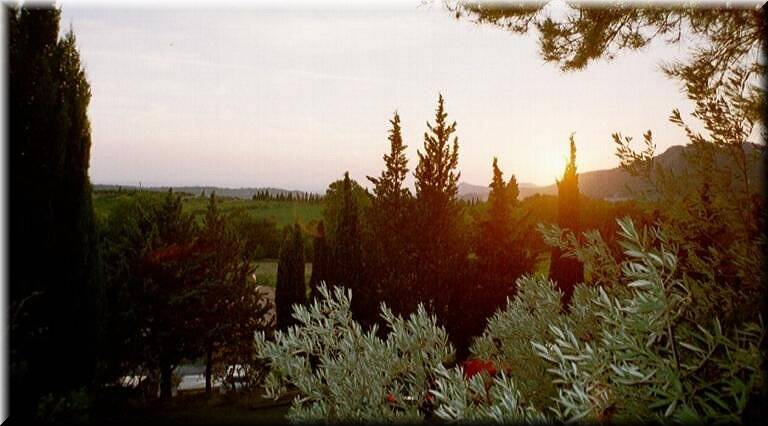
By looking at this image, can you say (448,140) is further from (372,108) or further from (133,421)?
(133,421)

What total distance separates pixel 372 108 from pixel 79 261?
3.41 meters

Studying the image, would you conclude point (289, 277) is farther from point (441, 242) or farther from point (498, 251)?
point (498, 251)

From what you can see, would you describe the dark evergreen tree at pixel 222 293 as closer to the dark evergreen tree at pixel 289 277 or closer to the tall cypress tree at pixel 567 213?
Result: the dark evergreen tree at pixel 289 277

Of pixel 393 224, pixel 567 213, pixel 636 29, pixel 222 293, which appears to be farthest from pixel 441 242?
pixel 636 29

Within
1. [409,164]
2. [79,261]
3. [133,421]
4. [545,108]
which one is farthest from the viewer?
[409,164]

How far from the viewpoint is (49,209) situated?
5988 mm

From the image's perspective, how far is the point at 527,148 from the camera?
19.1ft

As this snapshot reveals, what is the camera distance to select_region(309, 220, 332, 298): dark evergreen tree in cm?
1216

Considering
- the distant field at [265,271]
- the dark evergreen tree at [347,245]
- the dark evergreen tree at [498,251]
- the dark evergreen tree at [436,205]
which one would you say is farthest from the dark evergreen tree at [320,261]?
the dark evergreen tree at [498,251]

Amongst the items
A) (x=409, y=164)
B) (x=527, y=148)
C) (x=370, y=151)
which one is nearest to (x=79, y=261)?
(x=370, y=151)

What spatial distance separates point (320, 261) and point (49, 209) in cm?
691

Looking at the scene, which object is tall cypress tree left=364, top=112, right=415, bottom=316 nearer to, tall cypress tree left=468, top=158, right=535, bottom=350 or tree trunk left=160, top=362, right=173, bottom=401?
tall cypress tree left=468, top=158, right=535, bottom=350

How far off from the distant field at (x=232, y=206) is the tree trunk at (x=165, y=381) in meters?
2.68

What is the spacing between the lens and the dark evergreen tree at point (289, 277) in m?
12.7
